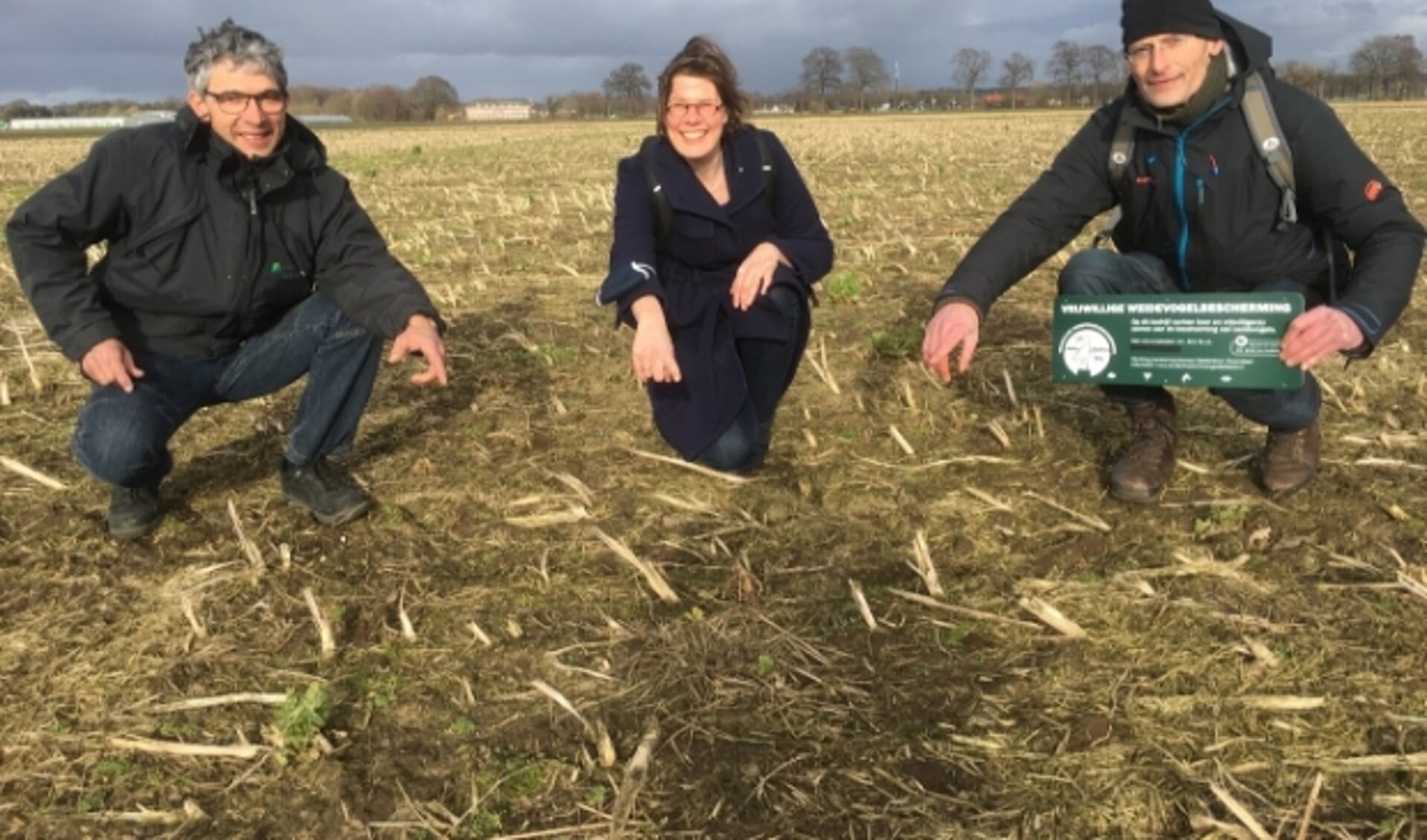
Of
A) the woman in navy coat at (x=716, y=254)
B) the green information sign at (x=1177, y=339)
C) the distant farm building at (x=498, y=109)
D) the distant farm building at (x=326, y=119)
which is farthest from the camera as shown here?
the distant farm building at (x=498, y=109)

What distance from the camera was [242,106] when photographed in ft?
12.1

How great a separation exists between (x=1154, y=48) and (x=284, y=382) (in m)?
3.56

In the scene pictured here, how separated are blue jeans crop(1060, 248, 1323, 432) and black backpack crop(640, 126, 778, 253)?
123 centimetres

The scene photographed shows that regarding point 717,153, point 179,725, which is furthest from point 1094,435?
point 179,725

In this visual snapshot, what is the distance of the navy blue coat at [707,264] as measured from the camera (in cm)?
414

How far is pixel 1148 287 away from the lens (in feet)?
13.2

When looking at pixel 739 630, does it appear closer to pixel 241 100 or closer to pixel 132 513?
pixel 132 513

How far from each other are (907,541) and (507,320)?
4182mm

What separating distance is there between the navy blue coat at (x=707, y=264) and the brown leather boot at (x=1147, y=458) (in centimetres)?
143

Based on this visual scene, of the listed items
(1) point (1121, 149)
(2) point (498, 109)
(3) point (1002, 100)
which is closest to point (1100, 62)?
(3) point (1002, 100)

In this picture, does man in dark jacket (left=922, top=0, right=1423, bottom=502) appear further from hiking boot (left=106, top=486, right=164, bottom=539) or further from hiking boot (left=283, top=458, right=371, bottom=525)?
hiking boot (left=106, top=486, right=164, bottom=539)

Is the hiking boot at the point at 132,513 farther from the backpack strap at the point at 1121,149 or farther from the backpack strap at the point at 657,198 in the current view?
the backpack strap at the point at 1121,149

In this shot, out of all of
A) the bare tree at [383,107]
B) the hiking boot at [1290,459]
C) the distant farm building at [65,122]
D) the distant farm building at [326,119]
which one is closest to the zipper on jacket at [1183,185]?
the hiking boot at [1290,459]

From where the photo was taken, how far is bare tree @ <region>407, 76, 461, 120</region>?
118 metres
